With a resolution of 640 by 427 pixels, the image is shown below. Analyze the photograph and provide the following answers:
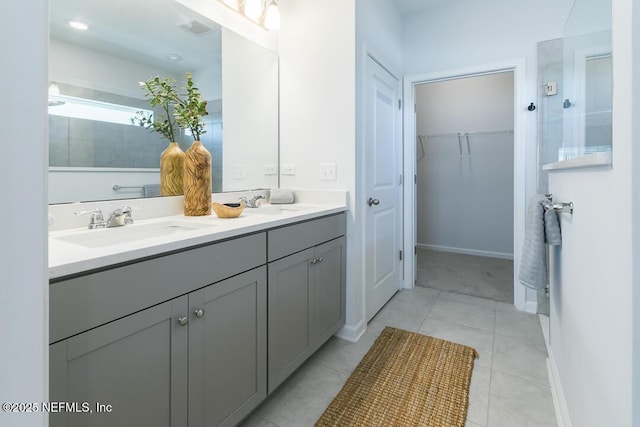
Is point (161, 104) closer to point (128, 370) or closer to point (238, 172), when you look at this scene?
point (238, 172)

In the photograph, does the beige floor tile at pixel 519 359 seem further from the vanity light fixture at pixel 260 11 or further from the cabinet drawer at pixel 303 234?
the vanity light fixture at pixel 260 11

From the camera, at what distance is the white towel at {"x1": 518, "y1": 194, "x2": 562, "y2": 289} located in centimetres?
148

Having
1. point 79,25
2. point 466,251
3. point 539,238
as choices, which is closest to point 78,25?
point 79,25

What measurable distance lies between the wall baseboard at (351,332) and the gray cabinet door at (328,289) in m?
0.08

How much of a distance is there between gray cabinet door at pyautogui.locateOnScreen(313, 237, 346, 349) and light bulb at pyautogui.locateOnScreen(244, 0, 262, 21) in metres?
1.51

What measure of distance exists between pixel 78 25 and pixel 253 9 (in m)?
1.05

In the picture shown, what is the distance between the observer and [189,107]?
158 cm

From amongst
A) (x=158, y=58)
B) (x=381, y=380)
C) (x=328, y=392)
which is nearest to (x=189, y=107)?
(x=158, y=58)

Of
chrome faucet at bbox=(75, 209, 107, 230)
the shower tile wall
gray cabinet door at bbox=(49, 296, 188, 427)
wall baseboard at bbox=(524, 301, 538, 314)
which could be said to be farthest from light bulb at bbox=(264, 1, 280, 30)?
wall baseboard at bbox=(524, 301, 538, 314)

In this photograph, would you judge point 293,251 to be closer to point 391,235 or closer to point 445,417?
point 445,417

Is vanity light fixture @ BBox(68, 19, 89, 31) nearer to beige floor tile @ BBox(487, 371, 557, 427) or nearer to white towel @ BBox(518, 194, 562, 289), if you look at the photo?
white towel @ BBox(518, 194, 562, 289)

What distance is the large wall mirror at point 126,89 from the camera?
1.21 m

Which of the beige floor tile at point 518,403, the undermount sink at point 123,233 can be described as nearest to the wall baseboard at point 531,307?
the beige floor tile at point 518,403

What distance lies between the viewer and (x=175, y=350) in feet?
3.17
